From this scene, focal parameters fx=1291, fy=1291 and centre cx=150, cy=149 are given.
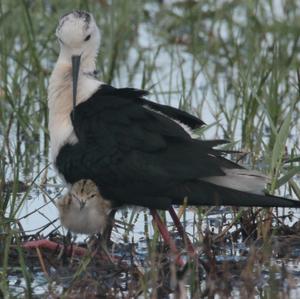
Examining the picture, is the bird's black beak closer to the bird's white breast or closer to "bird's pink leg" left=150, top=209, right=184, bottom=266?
the bird's white breast

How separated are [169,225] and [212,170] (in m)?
0.91

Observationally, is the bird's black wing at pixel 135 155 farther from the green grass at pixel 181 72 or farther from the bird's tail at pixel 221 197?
the green grass at pixel 181 72

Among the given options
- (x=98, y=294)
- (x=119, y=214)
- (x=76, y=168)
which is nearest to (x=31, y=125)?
(x=119, y=214)

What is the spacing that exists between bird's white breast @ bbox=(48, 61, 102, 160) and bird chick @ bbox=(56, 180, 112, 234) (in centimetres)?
37

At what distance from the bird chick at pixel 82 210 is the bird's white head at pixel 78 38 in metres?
1.02

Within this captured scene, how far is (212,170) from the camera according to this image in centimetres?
620

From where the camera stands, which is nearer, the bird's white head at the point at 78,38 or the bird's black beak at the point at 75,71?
the bird's black beak at the point at 75,71

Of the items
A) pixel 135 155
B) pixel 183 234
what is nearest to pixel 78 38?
pixel 135 155

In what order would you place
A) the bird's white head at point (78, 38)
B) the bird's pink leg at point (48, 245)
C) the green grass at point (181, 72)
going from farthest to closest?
the green grass at point (181, 72) < the bird's white head at point (78, 38) < the bird's pink leg at point (48, 245)

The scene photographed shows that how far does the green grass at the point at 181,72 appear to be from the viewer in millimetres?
7602

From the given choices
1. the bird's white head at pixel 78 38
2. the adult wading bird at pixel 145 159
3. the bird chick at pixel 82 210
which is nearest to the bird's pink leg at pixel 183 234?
the adult wading bird at pixel 145 159

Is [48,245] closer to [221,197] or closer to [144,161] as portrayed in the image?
[144,161]

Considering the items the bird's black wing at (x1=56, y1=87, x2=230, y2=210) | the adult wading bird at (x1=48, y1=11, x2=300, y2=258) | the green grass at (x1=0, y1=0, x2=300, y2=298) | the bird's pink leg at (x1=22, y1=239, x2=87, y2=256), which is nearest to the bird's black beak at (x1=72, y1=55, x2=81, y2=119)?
the adult wading bird at (x1=48, y1=11, x2=300, y2=258)

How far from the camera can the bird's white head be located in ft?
22.7
